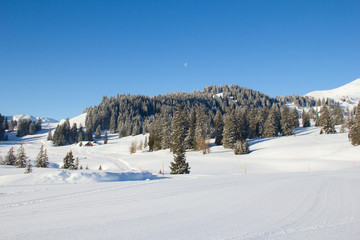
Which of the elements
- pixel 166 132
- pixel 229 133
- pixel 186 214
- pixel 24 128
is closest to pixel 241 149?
pixel 229 133

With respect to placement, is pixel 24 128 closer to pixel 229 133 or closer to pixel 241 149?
pixel 229 133

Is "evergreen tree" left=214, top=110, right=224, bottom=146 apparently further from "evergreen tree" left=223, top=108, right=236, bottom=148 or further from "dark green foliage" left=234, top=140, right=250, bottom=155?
"dark green foliage" left=234, top=140, right=250, bottom=155

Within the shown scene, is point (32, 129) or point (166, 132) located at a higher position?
point (32, 129)

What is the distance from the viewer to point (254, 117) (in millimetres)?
69250

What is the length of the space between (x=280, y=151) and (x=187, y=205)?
3940 cm

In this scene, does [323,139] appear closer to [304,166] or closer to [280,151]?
[280,151]

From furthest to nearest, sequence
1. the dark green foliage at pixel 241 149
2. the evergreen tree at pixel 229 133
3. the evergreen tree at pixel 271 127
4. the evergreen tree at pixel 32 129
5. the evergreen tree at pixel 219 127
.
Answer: the evergreen tree at pixel 32 129 < the evergreen tree at pixel 271 127 < the evergreen tree at pixel 219 127 < the evergreen tree at pixel 229 133 < the dark green foliage at pixel 241 149

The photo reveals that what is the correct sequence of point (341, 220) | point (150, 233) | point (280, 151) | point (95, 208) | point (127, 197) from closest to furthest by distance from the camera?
point (150, 233)
point (341, 220)
point (95, 208)
point (127, 197)
point (280, 151)

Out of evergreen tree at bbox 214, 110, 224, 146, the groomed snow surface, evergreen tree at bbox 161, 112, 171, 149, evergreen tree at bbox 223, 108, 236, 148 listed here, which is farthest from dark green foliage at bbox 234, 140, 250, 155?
the groomed snow surface

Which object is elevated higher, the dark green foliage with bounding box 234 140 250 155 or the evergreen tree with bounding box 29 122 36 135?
the evergreen tree with bounding box 29 122 36 135

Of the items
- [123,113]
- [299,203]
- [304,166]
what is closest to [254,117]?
[304,166]

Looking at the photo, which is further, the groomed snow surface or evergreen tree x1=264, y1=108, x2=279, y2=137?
evergreen tree x1=264, y1=108, x2=279, y2=137

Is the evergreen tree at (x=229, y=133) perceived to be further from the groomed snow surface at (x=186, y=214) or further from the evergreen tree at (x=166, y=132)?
the groomed snow surface at (x=186, y=214)

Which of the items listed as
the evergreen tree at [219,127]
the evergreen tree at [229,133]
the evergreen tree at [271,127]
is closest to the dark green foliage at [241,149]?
the evergreen tree at [229,133]
